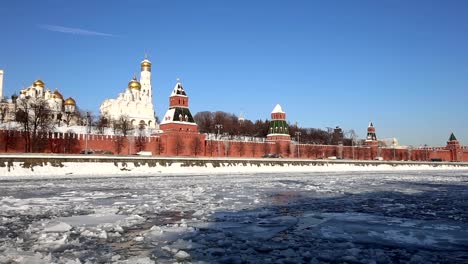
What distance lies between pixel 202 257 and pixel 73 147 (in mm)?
43192

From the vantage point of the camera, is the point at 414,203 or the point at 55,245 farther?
the point at 414,203

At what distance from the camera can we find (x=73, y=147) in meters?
45.7

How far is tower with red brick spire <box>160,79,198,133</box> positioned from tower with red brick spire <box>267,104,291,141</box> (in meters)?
16.8

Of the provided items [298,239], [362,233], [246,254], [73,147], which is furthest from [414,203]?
[73,147]

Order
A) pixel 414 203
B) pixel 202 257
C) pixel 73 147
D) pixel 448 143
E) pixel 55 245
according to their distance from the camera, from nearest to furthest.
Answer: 1. pixel 202 257
2. pixel 55 245
3. pixel 414 203
4. pixel 73 147
5. pixel 448 143

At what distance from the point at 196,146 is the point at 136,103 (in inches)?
1354

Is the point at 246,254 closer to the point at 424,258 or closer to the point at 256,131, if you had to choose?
the point at 424,258

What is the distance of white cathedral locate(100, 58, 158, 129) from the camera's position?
82188 mm

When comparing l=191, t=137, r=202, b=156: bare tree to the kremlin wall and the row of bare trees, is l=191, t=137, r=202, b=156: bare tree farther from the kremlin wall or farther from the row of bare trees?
the row of bare trees

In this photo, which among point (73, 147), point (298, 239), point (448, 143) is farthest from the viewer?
point (448, 143)

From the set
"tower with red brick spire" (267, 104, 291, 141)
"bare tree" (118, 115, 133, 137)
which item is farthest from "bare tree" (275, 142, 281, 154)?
"bare tree" (118, 115, 133, 137)

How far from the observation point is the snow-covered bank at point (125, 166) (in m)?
29.8

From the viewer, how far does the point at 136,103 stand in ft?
274

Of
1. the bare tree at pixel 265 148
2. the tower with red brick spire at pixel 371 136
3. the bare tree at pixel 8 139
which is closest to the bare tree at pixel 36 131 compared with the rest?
the bare tree at pixel 8 139
